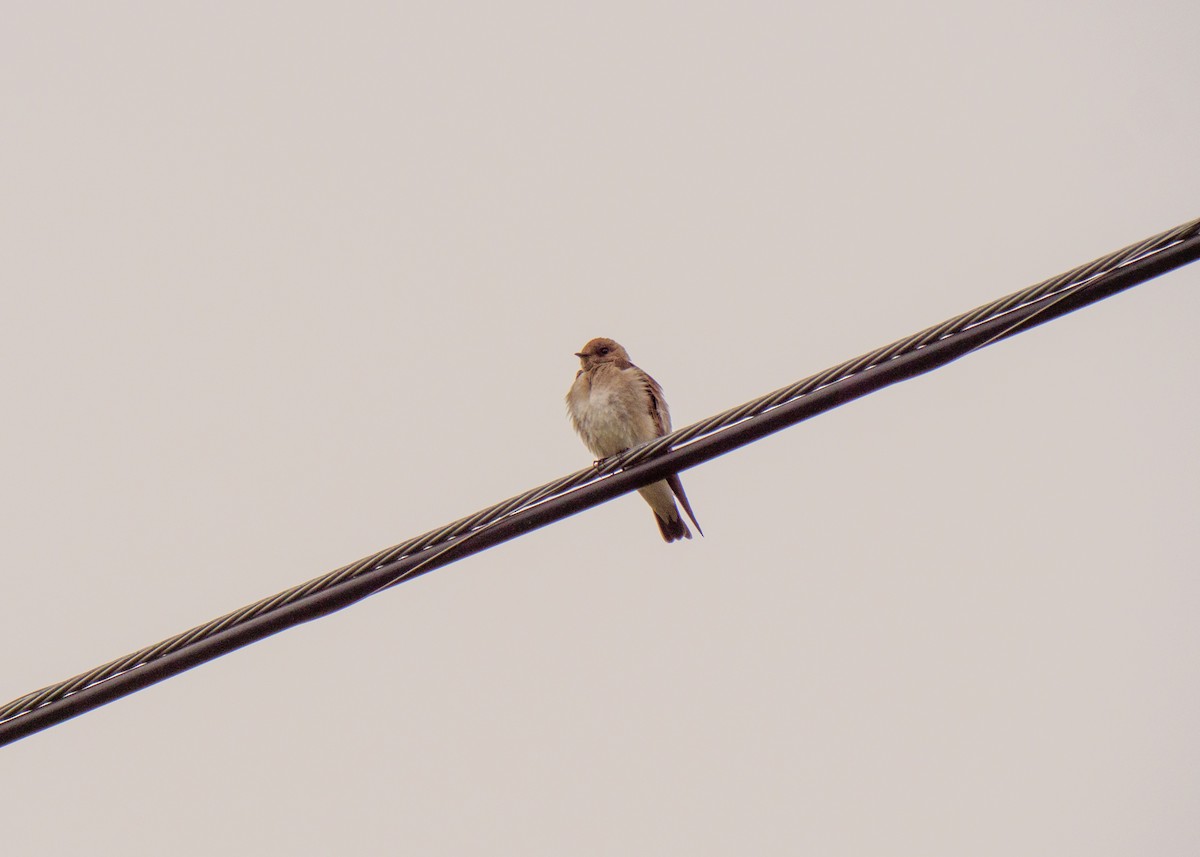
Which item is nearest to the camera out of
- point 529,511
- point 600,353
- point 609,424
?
point 529,511

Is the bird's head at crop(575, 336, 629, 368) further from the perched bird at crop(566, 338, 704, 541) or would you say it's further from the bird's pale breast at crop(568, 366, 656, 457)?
the bird's pale breast at crop(568, 366, 656, 457)

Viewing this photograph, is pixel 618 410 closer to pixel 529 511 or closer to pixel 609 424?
pixel 609 424

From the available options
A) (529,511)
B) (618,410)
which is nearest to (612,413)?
(618,410)

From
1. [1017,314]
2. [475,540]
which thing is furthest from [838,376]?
[475,540]

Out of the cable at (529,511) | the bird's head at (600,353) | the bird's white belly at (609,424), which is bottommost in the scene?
the cable at (529,511)

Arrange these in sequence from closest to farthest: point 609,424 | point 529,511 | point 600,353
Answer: point 529,511
point 609,424
point 600,353

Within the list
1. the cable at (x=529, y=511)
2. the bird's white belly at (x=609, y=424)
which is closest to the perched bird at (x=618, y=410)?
the bird's white belly at (x=609, y=424)

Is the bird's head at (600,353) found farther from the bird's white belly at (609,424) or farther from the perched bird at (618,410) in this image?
the bird's white belly at (609,424)
